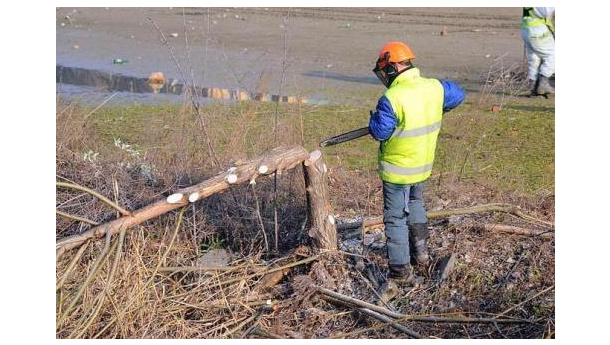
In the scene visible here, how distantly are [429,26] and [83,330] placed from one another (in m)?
13.6

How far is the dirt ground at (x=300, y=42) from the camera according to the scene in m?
13.6

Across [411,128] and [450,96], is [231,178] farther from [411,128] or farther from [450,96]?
[450,96]

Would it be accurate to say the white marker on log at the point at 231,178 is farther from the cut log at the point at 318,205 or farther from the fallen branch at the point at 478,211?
the fallen branch at the point at 478,211

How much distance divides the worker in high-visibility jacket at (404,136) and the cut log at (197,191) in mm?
587

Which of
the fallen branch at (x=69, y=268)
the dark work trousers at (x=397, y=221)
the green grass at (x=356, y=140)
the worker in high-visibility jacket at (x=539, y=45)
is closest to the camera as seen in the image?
the fallen branch at (x=69, y=268)

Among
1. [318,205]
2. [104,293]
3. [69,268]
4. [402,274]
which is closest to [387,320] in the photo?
[402,274]

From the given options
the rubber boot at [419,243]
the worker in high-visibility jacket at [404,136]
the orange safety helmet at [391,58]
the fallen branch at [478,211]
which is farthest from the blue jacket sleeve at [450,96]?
the fallen branch at [478,211]

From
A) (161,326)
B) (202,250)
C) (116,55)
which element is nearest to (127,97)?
(116,55)

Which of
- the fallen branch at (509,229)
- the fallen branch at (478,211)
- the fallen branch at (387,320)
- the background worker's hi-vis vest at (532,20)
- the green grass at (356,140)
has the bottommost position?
the fallen branch at (387,320)

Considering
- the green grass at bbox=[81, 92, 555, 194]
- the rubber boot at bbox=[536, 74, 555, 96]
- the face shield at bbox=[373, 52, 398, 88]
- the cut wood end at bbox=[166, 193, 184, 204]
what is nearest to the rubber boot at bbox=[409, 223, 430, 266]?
the face shield at bbox=[373, 52, 398, 88]

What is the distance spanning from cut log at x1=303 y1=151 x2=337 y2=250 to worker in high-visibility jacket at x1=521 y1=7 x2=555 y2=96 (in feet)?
21.6

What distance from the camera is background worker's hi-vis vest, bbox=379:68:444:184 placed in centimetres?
554

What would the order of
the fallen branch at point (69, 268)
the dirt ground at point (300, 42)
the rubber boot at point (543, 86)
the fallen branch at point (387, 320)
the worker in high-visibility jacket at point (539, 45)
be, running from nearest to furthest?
the fallen branch at point (69, 268) < the fallen branch at point (387, 320) < the worker in high-visibility jacket at point (539, 45) < the rubber boot at point (543, 86) < the dirt ground at point (300, 42)

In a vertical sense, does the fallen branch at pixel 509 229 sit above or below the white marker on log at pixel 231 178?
below
